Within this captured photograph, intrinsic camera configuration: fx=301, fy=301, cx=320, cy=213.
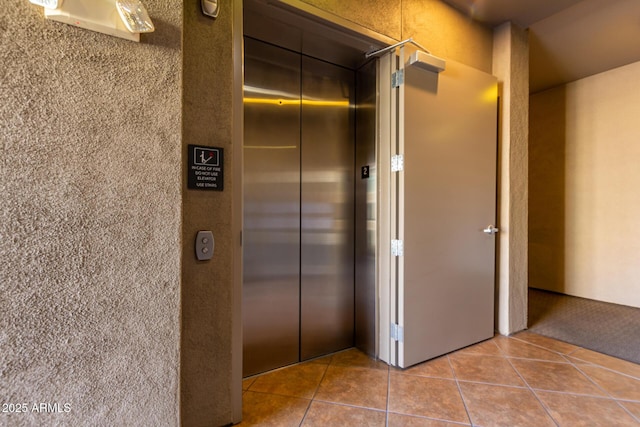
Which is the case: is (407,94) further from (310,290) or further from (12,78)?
(12,78)

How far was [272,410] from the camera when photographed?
5.91 ft

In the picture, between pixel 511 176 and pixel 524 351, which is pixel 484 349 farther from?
pixel 511 176

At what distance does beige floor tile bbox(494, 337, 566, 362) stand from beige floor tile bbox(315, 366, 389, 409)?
1.17m

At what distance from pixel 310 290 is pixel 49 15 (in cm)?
213

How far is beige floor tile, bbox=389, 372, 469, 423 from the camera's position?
5.76ft

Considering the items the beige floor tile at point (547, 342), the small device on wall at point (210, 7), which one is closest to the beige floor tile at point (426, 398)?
the beige floor tile at point (547, 342)

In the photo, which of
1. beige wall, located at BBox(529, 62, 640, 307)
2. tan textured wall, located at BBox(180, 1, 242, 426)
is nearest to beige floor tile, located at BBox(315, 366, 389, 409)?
tan textured wall, located at BBox(180, 1, 242, 426)

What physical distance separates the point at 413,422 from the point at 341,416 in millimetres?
402

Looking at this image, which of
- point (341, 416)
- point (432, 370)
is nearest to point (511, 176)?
point (432, 370)

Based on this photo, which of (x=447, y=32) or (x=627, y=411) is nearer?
(x=627, y=411)

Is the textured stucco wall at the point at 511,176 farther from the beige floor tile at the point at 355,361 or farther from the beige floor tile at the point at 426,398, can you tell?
the beige floor tile at the point at 355,361

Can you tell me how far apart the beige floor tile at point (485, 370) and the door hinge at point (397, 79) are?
216 cm

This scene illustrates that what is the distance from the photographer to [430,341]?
2355 millimetres

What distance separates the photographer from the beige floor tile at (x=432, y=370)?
2176mm
